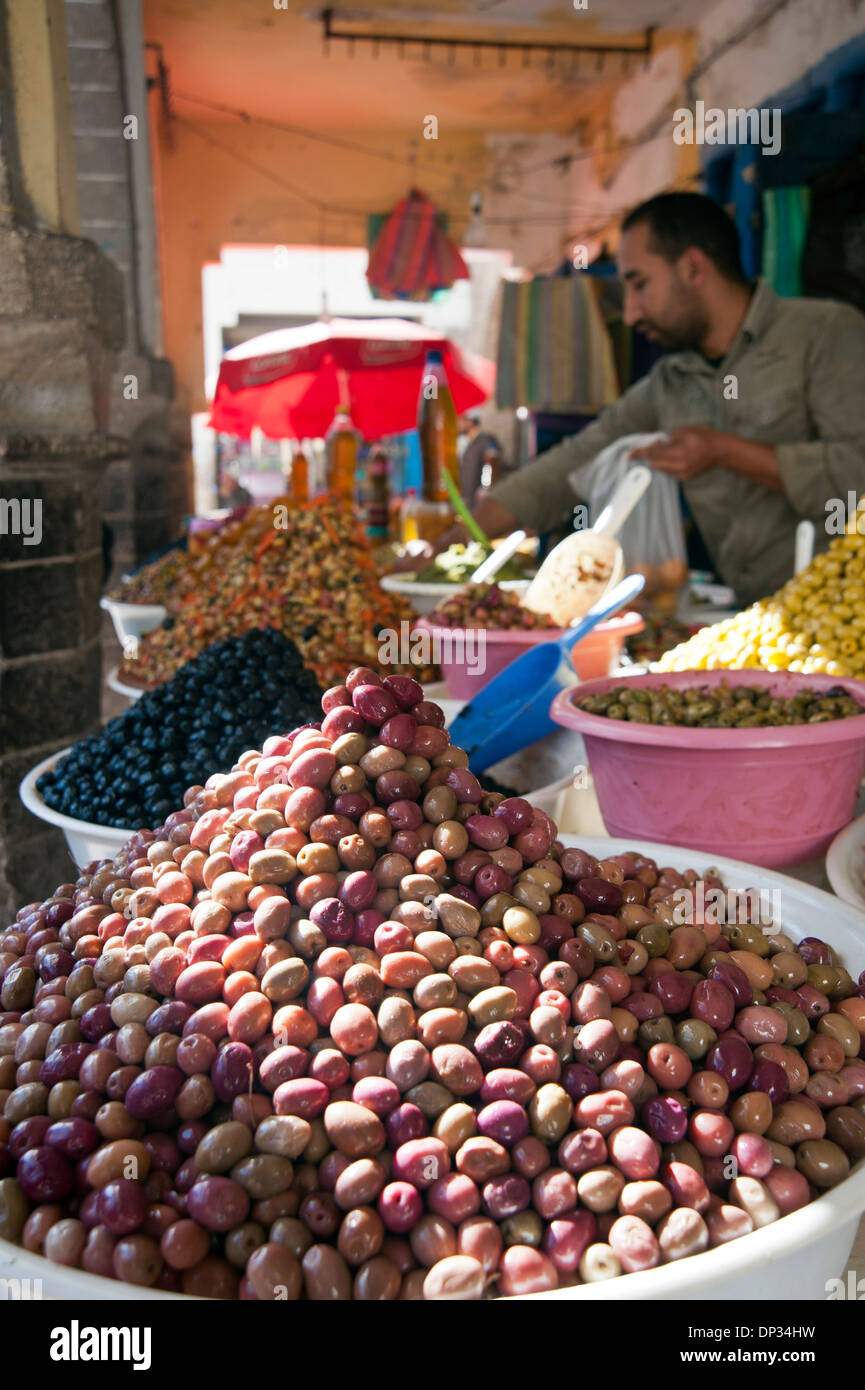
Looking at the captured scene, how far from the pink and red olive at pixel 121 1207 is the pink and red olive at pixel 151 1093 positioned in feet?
0.20

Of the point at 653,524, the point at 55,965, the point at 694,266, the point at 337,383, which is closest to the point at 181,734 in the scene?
the point at 55,965

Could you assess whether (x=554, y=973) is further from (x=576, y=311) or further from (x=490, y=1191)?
(x=576, y=311)

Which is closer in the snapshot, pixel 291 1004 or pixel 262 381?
pixel 291 1004

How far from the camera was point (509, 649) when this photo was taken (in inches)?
82.4

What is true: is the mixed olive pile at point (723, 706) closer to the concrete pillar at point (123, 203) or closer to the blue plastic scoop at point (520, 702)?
the blue plastic scoop at point (520, 702)

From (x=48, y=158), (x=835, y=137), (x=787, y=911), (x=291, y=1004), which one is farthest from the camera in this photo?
(x=835, y=137)

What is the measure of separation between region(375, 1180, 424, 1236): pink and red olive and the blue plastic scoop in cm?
87

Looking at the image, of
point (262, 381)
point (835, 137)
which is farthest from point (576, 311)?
point (835, 137)

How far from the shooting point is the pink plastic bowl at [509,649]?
2021mm

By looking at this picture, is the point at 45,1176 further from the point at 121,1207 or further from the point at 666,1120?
the point at 666,1120

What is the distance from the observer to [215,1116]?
75 centimetres

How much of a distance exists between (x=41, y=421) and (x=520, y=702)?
126 centimetres

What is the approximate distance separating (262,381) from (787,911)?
583cm

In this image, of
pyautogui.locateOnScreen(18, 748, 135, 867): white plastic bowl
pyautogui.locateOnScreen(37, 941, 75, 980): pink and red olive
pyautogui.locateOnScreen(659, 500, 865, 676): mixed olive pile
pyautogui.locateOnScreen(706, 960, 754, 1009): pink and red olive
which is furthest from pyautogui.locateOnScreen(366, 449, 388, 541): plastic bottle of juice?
pyautogui.locateOnScreen(706, 960, 754, 1009): pink and red olive
